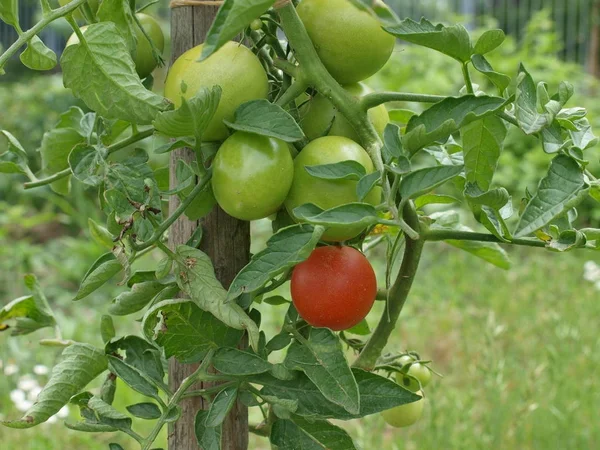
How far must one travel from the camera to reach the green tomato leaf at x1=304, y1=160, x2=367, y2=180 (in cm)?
58

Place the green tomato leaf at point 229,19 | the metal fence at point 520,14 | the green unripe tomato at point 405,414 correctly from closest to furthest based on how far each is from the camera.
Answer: the green tomato leaf at point 229,19 < the green unripe tomato at point 405,414 < the metal fence at point 520,14

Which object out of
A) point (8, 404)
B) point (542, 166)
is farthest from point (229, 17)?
point (542, 166)

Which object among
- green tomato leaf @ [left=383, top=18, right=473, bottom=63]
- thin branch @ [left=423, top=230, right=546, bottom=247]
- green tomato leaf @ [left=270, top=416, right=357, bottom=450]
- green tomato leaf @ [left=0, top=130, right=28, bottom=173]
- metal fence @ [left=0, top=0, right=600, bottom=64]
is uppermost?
green tomato leaf @ [left=383, top=18, right=473, bottom=63]

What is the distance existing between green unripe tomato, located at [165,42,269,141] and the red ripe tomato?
15 centimetres

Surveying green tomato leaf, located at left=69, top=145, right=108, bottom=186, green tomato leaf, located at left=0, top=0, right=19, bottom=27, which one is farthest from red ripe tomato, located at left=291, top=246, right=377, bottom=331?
green tomato leaf, located at left=0, top=0, right=19, bottom=27

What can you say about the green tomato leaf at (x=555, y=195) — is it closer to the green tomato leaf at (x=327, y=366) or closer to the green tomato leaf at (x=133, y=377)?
Answer: the green tomato leaf at (x=327, y=366)

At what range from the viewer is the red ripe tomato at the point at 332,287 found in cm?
65

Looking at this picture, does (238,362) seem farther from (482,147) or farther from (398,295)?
(482,147)

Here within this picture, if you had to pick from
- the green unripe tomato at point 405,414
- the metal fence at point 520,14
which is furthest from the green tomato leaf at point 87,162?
the metal fence at point 520,14

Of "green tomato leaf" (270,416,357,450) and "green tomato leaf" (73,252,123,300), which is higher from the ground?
"green tomato leaf" (73,252,123,300)

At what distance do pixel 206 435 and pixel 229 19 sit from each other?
0.39 metres

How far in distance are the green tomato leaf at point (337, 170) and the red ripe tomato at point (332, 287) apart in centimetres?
11

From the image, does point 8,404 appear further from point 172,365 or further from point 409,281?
point 409,281

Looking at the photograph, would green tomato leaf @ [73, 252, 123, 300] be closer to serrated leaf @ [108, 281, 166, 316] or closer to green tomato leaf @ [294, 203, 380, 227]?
serrated leaf @ [108, 281, 166, 316]
